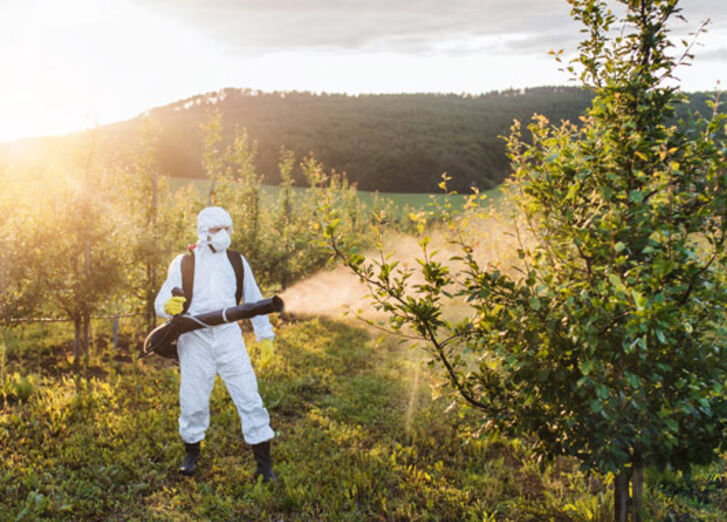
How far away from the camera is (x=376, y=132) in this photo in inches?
3366

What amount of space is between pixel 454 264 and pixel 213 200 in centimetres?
1121

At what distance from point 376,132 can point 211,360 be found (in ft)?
273

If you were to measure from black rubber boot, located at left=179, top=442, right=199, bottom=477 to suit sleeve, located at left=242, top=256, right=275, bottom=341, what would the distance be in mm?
1453

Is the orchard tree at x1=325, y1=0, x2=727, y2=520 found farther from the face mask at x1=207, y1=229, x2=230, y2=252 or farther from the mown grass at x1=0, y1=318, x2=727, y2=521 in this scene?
the face mask at x1=207, y1=229, x2=230, y2=252

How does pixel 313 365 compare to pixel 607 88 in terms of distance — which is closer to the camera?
pixel 607 88

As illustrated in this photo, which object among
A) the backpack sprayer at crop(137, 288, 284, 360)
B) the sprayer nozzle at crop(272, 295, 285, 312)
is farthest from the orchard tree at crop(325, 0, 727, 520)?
the backpack sprayer at crop(137, 288, 284, 360)

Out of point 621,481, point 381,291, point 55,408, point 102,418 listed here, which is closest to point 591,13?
point 381,291

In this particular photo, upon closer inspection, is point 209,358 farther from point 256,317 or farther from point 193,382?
point 256,317

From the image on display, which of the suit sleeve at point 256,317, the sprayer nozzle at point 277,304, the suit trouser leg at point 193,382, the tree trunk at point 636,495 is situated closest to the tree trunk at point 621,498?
the tree trunk at point 636,495

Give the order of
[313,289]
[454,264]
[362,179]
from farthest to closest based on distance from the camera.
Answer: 1. [362,179]
2. [454,264]
3. [313,289]

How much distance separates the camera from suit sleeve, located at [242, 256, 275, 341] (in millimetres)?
5906

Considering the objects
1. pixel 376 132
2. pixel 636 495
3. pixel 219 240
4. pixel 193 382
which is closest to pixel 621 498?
pixel 636 495

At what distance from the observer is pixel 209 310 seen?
5633 mm

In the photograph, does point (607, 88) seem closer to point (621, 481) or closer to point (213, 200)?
point (621, 481)
